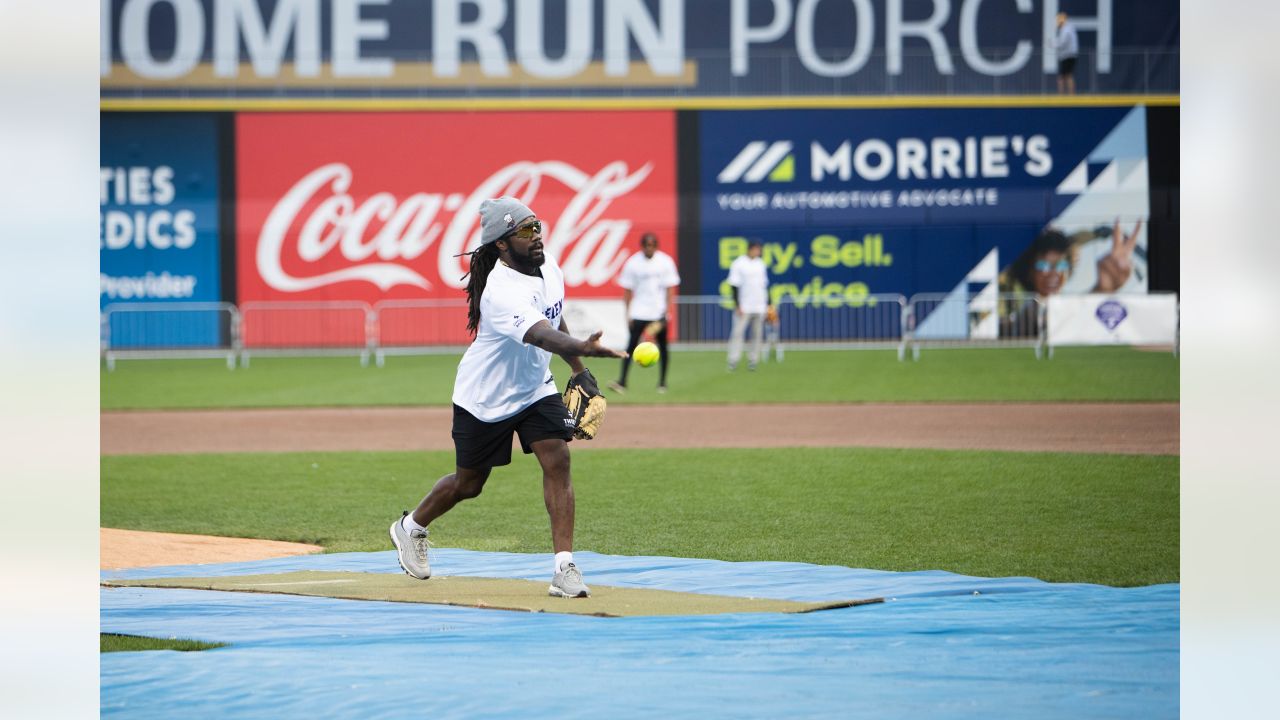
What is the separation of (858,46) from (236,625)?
3181 cm

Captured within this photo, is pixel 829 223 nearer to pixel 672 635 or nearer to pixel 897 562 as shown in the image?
pixel 897 562

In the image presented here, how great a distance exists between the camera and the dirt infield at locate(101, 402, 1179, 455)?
16203 mm

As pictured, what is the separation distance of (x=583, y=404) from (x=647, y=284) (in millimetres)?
13377

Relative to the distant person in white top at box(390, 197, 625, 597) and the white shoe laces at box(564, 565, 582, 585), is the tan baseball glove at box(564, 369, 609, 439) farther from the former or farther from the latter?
the white shoe laces at box(564, 565, 582, 585)

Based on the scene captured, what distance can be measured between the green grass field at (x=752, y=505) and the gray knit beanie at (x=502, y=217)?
241 cm

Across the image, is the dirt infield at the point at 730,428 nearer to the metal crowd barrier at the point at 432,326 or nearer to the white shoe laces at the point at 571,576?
the white shoe laces at the point at 571,576

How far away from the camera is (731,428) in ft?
58.0

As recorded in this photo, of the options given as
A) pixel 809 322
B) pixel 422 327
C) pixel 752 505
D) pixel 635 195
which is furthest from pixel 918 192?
pixel 752 505

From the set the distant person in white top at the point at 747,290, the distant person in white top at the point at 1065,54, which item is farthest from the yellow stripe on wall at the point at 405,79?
the distant person in white top at the point at 747,290

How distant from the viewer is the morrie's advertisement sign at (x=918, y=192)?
33062 millimetres

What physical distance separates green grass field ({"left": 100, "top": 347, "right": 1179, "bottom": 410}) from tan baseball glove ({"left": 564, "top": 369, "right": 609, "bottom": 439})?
1241 cm

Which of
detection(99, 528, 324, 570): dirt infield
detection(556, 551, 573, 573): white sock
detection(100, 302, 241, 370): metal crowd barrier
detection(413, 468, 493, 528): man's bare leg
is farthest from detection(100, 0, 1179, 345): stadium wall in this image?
detection(556, 551, 573, 573): white sock

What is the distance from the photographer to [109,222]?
33094mm

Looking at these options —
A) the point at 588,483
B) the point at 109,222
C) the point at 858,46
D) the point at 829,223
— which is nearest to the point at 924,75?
the point at 858,46
